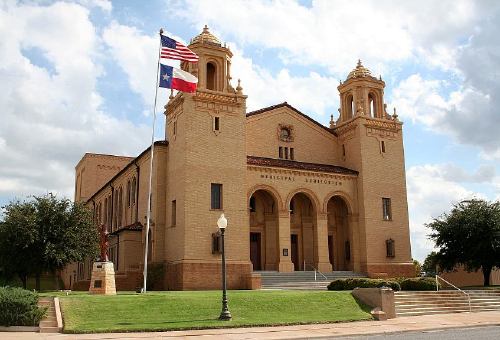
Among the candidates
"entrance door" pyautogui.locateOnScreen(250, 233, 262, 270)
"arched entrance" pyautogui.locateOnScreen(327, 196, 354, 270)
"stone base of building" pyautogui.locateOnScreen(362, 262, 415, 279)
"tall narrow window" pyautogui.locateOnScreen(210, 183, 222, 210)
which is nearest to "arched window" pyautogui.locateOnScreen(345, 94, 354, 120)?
"arched entrance" pyautogui.locateOnScreen(327, 196, 354, 270)

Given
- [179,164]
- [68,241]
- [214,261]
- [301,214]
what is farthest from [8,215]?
[301,214]

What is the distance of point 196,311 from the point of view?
22.4 metres

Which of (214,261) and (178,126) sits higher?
(178,126)

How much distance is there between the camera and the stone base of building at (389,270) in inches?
1582

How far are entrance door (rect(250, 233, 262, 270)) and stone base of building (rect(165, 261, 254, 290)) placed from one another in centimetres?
437

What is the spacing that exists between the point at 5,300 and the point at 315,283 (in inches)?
828

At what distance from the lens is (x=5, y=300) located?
1927 centimetres

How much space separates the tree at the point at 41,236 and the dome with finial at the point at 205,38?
47.5 feet

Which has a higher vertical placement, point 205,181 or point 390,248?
point 205,181

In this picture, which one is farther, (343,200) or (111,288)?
(343,200)

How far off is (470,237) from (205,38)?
930 inches

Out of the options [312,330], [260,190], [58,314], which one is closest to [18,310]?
[58,314]

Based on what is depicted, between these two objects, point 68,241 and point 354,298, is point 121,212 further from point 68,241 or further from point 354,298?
point 354,298

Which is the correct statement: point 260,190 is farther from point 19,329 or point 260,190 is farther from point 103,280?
point 19,329
